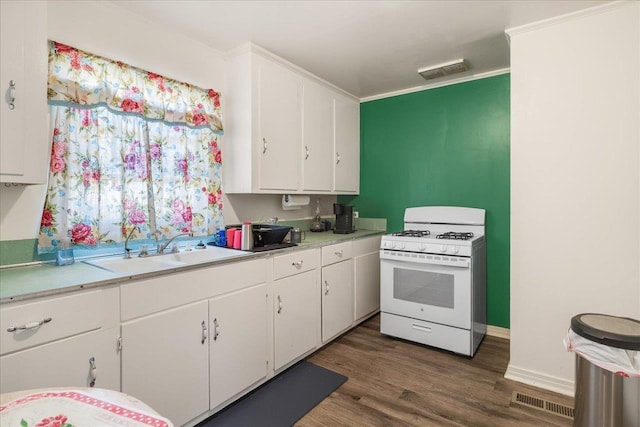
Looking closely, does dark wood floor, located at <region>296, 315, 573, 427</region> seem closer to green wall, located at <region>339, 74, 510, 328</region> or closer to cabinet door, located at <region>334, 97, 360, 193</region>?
green wall, located at <region>339, 74, 510, 328</region>

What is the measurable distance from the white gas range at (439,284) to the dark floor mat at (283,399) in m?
0.87

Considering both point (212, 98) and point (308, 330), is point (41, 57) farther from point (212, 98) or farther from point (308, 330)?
point (308, 330)

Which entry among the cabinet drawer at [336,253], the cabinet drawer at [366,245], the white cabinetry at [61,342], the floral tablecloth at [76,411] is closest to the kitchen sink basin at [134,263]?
the white cabinetry at [61,342]

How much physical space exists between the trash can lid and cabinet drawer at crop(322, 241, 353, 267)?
5.61 feet

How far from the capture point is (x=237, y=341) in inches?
82.1

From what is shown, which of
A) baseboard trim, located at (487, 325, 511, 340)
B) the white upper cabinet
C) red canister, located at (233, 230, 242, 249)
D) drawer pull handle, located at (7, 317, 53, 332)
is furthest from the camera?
baseboard trim, located at (487, 325, 511, 340)

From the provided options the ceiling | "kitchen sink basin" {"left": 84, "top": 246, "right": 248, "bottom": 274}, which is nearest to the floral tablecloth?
"kitchen sink basin" {"left": 84, "top": 246, "right": 248, "bottom": 274}

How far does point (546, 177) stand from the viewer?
226 cm

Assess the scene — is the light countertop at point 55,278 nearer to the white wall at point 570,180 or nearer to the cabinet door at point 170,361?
the cabinet door at point 170,361

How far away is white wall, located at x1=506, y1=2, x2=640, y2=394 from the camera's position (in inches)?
79.7

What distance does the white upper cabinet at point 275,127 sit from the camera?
259cm

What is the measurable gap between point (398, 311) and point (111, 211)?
2387 millimetres

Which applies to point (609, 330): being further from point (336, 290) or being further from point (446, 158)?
point (446, 158)

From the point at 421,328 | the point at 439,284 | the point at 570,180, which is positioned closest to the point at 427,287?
the point at 439,284
